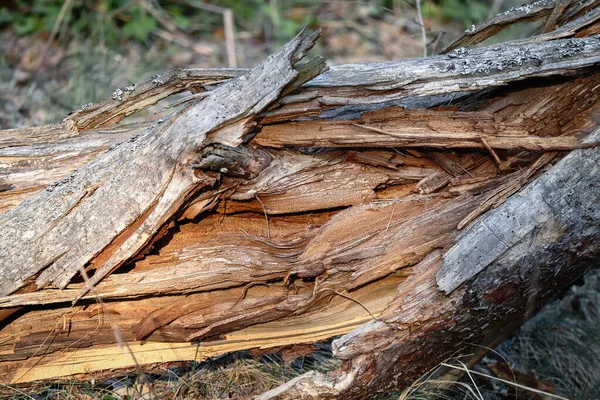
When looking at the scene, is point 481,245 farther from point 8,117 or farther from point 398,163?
point 8,117

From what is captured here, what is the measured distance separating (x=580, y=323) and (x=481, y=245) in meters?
1.61

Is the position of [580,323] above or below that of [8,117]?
below

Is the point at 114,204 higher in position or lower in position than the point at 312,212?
higher

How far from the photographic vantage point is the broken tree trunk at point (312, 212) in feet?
6.99

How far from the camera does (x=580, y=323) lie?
3.35 meters

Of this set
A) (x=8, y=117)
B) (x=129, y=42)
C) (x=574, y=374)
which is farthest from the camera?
(x=129, y=42)

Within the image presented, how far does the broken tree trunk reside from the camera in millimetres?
2131

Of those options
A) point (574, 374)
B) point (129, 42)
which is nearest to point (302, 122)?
point (574, 374)

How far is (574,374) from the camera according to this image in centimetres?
303

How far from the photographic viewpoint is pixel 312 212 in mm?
2439

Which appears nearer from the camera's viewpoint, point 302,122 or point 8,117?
point 302,122

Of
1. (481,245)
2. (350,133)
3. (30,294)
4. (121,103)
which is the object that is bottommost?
(481,245)

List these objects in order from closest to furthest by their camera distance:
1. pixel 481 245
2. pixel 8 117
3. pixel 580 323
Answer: pixel 481 245
pixel 580 323
pixel 8 117

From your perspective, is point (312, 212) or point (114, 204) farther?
point (312, 212)
